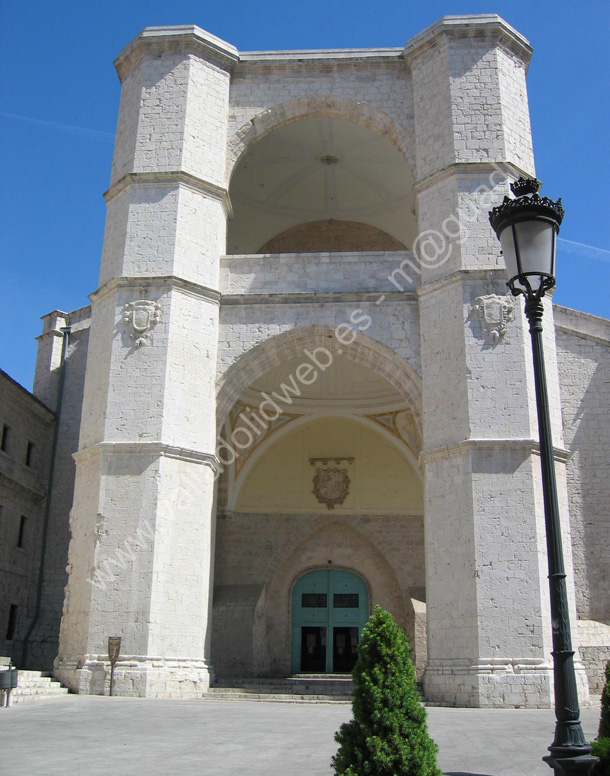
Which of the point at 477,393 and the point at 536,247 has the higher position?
the point at 477,393

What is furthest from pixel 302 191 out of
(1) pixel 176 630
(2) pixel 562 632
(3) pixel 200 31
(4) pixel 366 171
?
(2) pixel 562 632

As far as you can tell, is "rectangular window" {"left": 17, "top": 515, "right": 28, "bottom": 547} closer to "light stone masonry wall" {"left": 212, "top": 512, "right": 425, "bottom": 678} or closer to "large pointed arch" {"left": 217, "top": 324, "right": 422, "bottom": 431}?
"light stone masonry wall" {"left": 212, "top": 512, "right": 425, "bottom": 678}

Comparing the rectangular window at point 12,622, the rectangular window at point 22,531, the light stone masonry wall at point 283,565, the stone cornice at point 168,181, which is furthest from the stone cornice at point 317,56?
the rectangular window at point 12,622

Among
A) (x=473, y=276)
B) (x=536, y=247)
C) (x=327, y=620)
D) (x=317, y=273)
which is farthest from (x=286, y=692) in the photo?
(x=536, y=247)

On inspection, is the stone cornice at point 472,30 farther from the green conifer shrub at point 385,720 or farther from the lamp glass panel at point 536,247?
the green conifer shrub at point 385,720

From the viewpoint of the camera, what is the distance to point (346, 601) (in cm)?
1833

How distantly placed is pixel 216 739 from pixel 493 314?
874cm

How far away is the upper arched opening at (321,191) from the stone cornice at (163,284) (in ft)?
14.7

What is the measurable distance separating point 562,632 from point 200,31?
575 inches

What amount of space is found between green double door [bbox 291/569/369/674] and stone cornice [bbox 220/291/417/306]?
22.6 ft

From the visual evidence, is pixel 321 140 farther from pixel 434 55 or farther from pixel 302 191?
pixel 434 55

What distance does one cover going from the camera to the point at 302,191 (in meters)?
19.8

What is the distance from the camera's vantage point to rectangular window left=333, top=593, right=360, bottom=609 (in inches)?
719

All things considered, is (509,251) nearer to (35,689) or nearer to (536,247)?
(536,247)
